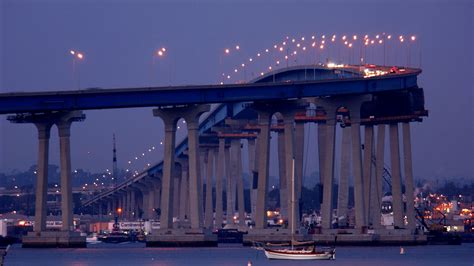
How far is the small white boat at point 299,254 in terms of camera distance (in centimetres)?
14400

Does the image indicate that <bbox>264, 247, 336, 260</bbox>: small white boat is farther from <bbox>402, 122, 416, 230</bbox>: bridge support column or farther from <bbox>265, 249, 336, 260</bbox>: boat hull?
<bbox>402, 122, 416, 230</bbox>: bridge support column

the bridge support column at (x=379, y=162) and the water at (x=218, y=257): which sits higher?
the bridge support column at (x=379, y=162)

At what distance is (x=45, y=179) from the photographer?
174125 mm

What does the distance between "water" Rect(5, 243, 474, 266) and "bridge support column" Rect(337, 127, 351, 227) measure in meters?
9.83

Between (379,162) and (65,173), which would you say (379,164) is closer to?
(379,162)

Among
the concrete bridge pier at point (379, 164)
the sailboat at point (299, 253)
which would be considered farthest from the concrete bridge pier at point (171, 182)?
the concrete bridge pier at point (379, 164)

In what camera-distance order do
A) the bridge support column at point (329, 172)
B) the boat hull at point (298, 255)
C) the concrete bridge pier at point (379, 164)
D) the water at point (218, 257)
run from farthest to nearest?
the concrete bridge pier at point (379, 164) < the bridge support column at point (329, 172) < the water at point (218, 257) < the boat hull at point (298, 255)

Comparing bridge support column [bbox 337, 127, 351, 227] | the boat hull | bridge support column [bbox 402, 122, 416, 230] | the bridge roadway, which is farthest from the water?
the bridge roadway

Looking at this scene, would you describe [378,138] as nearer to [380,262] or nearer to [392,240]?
[392,240]

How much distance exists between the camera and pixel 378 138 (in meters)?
199

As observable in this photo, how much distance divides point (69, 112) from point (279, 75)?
32.5 m

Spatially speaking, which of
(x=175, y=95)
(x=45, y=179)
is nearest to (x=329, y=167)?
(x=175, y=95)

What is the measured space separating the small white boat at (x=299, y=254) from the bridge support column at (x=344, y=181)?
3405 centimetres

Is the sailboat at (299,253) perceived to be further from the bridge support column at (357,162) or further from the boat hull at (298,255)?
the bridge support column at (357,162)
